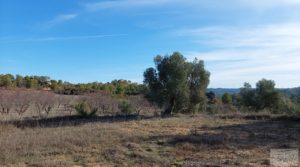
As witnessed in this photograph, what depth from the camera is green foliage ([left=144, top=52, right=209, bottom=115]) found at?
26047 mm

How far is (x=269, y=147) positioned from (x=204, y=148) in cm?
190

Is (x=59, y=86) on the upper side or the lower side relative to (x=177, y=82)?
upper

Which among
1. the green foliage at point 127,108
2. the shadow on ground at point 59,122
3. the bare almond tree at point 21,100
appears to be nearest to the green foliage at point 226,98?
the green foliage at point 127,108

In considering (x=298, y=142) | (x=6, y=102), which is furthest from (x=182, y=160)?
(x=6, y=102)

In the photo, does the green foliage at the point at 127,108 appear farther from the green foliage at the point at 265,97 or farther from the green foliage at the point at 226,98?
the green foliage at the point at 226,98

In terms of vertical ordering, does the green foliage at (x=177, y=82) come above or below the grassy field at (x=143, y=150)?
above

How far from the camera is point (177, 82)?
2584cm

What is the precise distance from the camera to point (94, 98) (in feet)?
120

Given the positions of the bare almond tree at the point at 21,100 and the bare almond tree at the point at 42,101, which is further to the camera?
the bare almond tree at the point at 42,101

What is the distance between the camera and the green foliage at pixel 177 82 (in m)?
26.0

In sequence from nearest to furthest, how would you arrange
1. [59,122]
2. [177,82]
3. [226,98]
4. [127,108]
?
[59,122]
[177,82]
[127,108]
[226,98]

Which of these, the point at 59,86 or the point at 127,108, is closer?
the point at 127,108

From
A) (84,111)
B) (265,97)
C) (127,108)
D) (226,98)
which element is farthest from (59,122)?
(226,98)

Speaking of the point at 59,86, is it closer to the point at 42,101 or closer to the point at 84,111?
the point at 42,101
